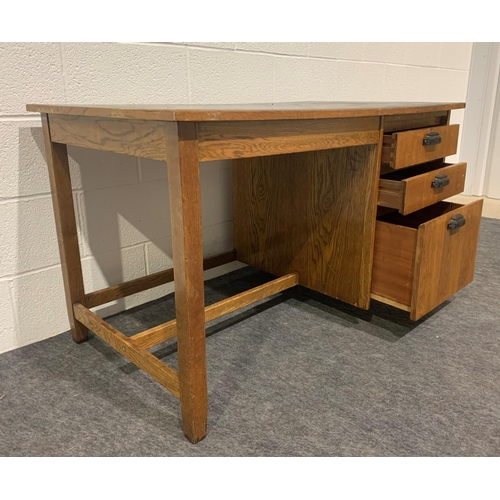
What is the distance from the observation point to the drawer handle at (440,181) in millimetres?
1211

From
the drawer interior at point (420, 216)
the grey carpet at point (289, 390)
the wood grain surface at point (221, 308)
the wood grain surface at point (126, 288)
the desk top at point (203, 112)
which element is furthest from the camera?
the drawer interior at point (420, 216)

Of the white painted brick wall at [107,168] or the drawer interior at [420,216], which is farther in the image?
the drawer interior at [420,216]

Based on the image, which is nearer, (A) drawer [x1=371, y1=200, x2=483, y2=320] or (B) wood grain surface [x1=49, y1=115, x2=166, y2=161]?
(B) wood grain surface [x1=49, y1=115, x2=166, y2=161]

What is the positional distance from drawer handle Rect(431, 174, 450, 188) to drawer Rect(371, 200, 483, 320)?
8 centimetres

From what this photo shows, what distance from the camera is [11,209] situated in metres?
1.15

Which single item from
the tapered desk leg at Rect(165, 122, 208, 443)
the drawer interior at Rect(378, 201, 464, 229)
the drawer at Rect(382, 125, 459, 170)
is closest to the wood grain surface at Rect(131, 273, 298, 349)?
the tapered desk leg at Rect(165, 122, 208, 443)

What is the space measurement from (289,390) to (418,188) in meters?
0.59

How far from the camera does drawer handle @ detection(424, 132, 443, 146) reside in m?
1.20

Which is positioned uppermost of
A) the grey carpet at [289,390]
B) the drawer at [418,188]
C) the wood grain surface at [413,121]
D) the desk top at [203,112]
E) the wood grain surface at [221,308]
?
the desk top at [203,112]

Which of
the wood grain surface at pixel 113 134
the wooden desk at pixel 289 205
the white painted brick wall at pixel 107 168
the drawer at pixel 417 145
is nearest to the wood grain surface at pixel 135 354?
the wooden desk at pixel 289 205

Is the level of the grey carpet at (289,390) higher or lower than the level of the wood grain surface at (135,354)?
lower

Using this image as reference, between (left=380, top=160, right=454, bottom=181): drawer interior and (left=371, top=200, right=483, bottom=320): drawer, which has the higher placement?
(left=380, top=160, right=454, bottom=181): drawer interior

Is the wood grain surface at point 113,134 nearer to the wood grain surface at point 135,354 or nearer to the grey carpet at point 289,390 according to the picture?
the wood grain surface at point 135,354

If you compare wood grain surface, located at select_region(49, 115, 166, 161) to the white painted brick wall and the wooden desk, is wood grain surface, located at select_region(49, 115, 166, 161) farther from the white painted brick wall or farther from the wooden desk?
the white painted brick wall
